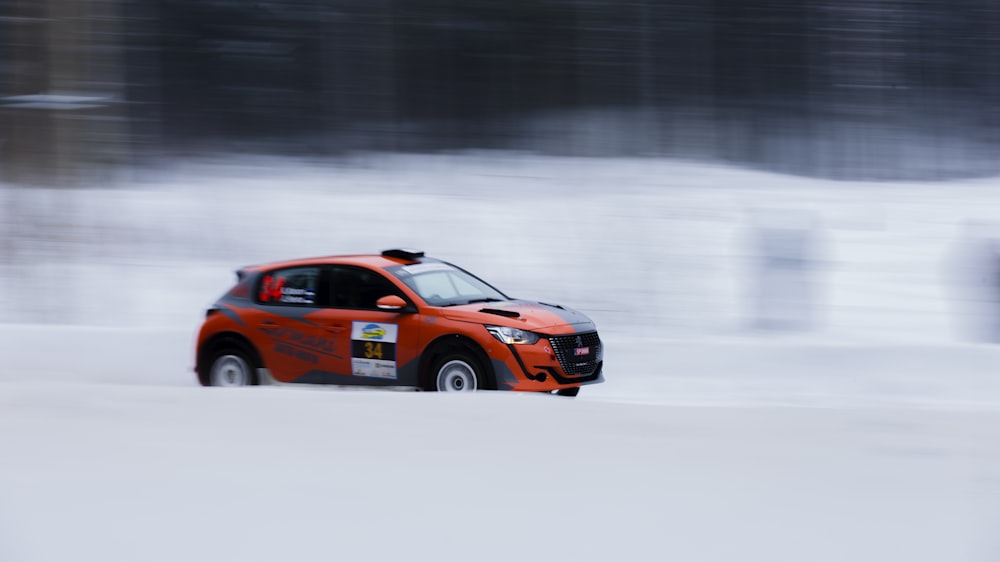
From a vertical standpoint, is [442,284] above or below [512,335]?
above

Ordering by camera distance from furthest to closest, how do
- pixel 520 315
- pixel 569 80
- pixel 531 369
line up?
pixel 569 80, pixel 520 315, pixel 531 369

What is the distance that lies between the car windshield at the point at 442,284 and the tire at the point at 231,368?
4.66 feet

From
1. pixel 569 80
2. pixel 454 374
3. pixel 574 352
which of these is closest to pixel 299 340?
pixel 454 374

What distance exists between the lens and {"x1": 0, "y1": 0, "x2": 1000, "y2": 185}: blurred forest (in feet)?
55.6

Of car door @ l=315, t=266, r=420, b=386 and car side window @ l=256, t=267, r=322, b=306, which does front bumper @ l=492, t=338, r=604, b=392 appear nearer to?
car door @ l=315, t=266, r=420, b=386

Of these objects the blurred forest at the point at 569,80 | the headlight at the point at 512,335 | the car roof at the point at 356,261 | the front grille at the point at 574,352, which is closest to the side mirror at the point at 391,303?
the car roof at the point at 356,261

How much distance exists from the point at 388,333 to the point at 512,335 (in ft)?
3.19

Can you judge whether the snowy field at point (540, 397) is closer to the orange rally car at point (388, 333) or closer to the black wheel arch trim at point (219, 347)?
the orange rally car at point (388, 333)

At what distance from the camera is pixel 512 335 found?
346 inches

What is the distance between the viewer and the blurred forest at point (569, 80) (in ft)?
55.6

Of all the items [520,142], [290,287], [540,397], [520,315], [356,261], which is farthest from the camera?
[520,142]

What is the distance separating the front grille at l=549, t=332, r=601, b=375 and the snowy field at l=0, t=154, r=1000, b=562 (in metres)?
1.46

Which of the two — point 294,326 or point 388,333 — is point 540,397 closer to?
point 388,333

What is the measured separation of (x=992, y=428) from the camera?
5.94 m
